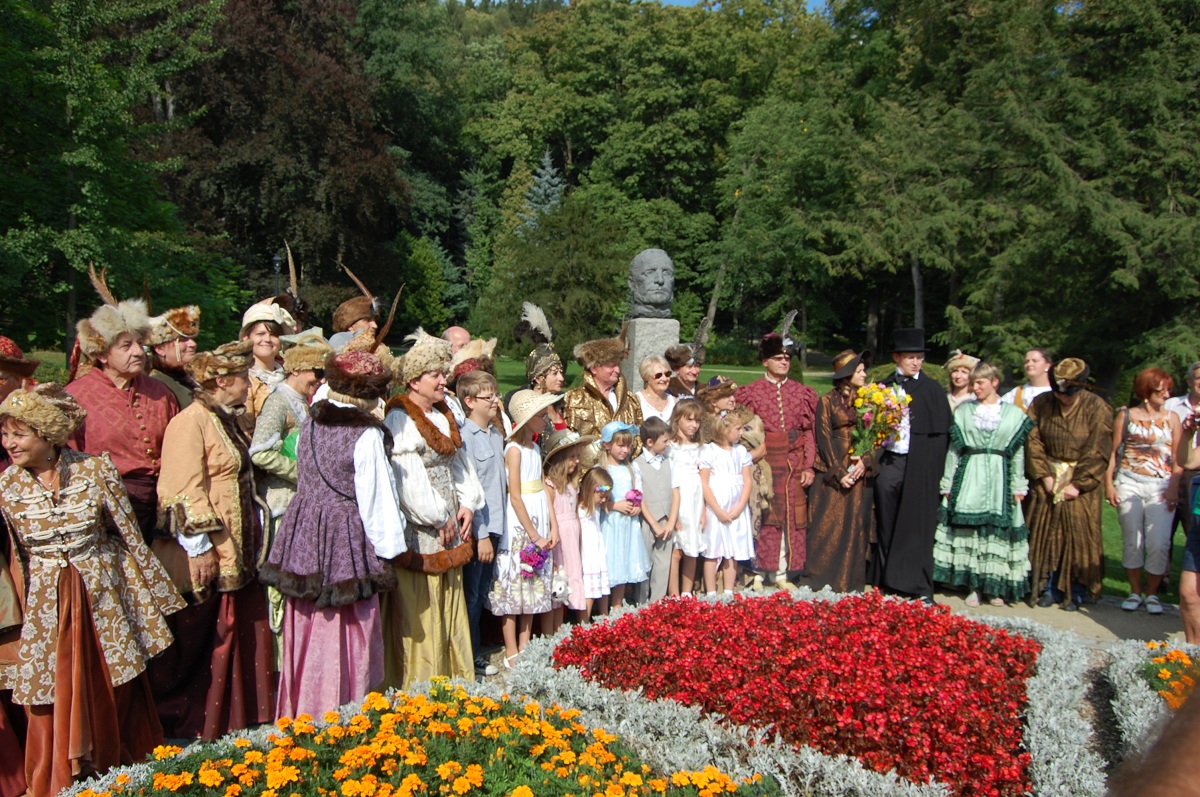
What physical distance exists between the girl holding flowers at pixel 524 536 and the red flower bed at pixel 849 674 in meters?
0.72

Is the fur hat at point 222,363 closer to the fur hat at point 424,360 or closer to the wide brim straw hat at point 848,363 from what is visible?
the fur hat at point 424,360

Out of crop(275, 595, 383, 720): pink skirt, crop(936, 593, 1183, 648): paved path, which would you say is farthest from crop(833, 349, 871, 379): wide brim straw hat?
crop(275, 595, 383, 720): pink skirt

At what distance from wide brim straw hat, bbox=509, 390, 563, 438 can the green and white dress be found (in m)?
3.63

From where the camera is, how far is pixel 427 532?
5152 mm

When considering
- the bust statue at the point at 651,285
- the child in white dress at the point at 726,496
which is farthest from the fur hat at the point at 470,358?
the bust statue at the point at 651,285

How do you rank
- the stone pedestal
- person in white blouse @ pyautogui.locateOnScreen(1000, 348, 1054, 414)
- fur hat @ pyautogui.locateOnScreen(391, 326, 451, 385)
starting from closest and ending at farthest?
1. fur hat @ pyautogui.locateOnScreen(391, 326, 451, 385)
2. person in white blouse @ pyautogui.locateOnScreen(1000, 348, 1054, 414)
3. the stone pedestal

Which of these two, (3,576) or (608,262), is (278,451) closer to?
(3,576)

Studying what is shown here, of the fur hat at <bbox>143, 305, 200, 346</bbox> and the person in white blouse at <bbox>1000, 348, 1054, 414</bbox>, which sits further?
the person in white blouse at <bbox>1000, 348, 1054, 414</bbox>

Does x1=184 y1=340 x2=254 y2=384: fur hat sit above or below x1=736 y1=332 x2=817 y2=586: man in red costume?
above

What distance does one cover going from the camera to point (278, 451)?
16.7 feet

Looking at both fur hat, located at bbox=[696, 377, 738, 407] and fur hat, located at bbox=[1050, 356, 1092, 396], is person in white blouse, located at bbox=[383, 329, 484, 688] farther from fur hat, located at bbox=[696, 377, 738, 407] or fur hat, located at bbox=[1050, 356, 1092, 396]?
fur hat, located at bbox=[1050, 356, 1092, 396]

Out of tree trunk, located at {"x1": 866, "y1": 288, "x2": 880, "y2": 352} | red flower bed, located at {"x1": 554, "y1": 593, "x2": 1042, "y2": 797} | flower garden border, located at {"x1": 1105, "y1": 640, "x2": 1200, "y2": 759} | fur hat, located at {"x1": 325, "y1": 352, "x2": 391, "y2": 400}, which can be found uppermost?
tree trunk, located at {"x1": 866, "y1": 288, "x2": 880, "y2": 352}

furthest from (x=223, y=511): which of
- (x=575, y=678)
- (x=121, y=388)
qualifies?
(x=575, y=678)

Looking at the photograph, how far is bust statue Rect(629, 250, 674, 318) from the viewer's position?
38.6ft
